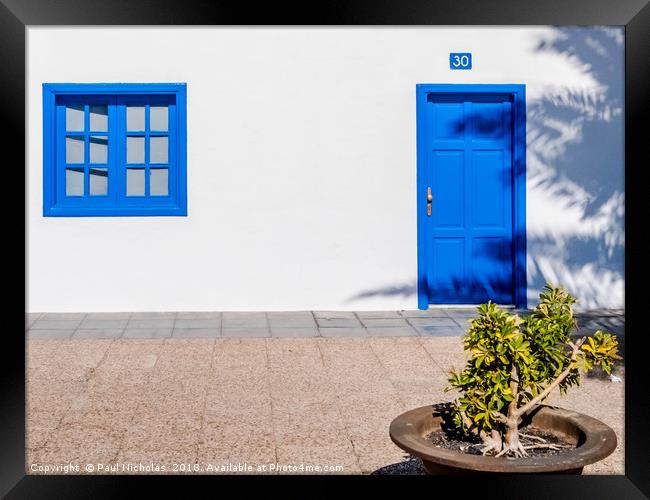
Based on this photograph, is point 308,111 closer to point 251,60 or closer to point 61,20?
point 251,60

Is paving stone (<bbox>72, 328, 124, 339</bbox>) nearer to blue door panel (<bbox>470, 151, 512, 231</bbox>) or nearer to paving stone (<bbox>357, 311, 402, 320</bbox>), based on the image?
paving stone (<bbox>357, 311, 402, 320</bbox>)

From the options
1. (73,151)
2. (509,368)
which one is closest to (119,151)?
(73,151)

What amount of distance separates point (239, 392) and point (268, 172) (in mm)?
4048

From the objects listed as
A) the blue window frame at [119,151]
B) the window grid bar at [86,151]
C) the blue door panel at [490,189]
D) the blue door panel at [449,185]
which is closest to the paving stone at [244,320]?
the blue window frame at [119,151]

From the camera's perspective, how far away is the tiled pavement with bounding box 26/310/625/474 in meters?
4.91

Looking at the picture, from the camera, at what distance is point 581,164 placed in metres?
10.1

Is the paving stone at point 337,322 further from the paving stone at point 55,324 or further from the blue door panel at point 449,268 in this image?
the paving stone at point 55,324

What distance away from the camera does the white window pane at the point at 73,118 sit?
9945 millimetres

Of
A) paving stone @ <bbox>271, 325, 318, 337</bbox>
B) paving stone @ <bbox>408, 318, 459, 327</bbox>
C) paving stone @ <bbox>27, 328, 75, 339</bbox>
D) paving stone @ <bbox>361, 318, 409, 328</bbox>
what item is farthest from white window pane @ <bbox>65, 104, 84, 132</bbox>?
paving stone @ <bbox>408, 318, 459, 327</bbox>

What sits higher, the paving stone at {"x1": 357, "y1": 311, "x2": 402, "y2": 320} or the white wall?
the white wall

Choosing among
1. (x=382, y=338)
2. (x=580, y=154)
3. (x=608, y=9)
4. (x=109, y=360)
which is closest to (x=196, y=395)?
(x=109, y=360)

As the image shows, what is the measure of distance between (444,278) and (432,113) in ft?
6.08

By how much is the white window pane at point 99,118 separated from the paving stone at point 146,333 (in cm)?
254

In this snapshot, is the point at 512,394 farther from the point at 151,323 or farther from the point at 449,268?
the point at 449,268
